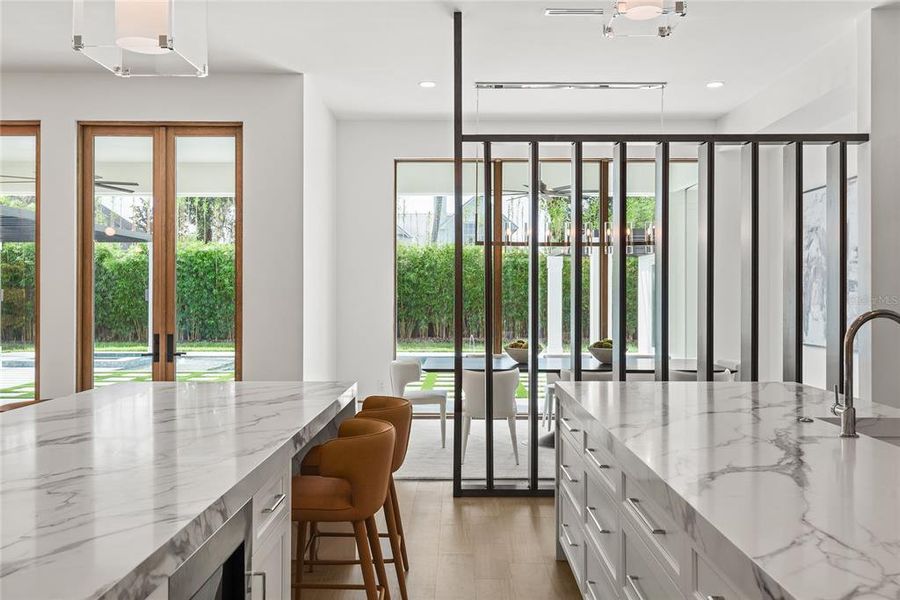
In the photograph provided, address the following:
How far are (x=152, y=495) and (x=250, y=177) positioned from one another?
4.17m

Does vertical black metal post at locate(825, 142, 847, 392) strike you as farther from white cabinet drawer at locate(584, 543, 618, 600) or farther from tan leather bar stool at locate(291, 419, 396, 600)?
tan leather bar stool at locate(291, 419, 396, 600)

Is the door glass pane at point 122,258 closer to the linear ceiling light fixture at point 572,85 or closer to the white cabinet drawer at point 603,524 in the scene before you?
the linear ceiling light fixture at point 572,85

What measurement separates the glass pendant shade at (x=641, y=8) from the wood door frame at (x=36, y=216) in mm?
4573

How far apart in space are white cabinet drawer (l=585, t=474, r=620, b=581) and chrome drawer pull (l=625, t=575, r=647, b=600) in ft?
0.40

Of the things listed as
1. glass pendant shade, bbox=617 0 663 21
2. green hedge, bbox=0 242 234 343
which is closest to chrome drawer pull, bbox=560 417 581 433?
glass pendant shade, bbox=617 0 663 21

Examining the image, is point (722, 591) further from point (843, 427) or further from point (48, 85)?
point (48, 85)

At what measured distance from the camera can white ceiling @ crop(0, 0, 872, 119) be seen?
165 inches

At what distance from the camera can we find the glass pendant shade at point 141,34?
241cm

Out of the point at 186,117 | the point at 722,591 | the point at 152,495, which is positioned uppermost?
the point at 186,117

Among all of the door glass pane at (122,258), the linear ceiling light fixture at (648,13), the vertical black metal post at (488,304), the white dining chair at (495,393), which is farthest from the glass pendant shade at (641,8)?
the door glass pane at (122,258)


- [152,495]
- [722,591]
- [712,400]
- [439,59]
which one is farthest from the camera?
[439,59]

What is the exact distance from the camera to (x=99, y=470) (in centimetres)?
163

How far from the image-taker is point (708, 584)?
133 centimetres

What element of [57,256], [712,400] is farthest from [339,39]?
[712,400]
